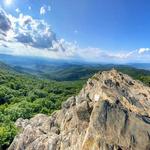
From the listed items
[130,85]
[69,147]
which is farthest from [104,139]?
[130,85]

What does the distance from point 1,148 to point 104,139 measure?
4115 cm

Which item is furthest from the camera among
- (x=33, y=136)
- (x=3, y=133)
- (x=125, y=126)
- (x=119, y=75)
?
(x=119, y=75)

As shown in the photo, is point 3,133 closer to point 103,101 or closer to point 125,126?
point 103,101

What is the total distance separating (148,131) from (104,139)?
6710mm

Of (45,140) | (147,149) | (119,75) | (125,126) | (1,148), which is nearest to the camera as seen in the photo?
(147,149)

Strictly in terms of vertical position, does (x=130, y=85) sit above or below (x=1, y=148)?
above

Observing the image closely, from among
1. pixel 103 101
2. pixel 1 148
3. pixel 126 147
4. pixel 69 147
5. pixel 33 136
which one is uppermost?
pixel 103 101

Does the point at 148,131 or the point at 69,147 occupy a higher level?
the point at 148,131

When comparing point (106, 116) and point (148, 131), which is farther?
point (106, 116)

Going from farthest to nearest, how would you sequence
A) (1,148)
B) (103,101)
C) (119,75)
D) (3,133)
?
(119,75), (3,133), (1,148), (103,101)

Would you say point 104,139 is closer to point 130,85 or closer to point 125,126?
point 125,126

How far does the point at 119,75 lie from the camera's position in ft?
271

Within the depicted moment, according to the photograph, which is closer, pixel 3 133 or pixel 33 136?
pixel 33 136

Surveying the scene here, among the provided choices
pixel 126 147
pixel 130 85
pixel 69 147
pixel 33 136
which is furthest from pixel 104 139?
pixel 130 85
